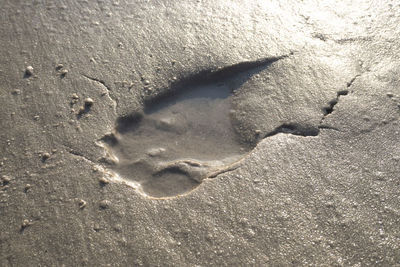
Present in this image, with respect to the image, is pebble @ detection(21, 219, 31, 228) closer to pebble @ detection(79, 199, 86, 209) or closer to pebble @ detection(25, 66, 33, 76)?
pebble @ detection(79, 199, 86, 209)

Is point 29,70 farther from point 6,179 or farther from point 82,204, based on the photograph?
point 82,204

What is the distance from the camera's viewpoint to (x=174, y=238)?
1649mm

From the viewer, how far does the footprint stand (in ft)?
6.20

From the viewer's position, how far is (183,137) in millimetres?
2066

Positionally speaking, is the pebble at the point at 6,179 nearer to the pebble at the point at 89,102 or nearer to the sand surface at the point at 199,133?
the sand surface at the point at 199,133

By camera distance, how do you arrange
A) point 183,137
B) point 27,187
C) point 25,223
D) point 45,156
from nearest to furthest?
point 25,223 → point 27,187 → point 45,156 → point 183,137

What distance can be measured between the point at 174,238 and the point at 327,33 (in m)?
1.66

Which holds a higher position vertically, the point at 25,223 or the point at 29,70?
the point at 29,70

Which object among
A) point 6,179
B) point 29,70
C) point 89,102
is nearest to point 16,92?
point 29,70

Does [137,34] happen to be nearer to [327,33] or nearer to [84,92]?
[84,92]

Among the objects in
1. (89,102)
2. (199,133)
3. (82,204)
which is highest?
(199,133)

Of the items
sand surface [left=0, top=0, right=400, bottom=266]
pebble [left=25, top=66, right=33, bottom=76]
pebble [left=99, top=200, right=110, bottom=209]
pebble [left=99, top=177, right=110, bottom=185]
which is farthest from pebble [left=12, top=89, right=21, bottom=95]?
pebble [left=99, top=200, right=110, bottom=209]

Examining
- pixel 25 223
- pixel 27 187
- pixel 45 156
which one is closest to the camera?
pixel 25 223

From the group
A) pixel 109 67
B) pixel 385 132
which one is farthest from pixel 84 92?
pixel 385 132
